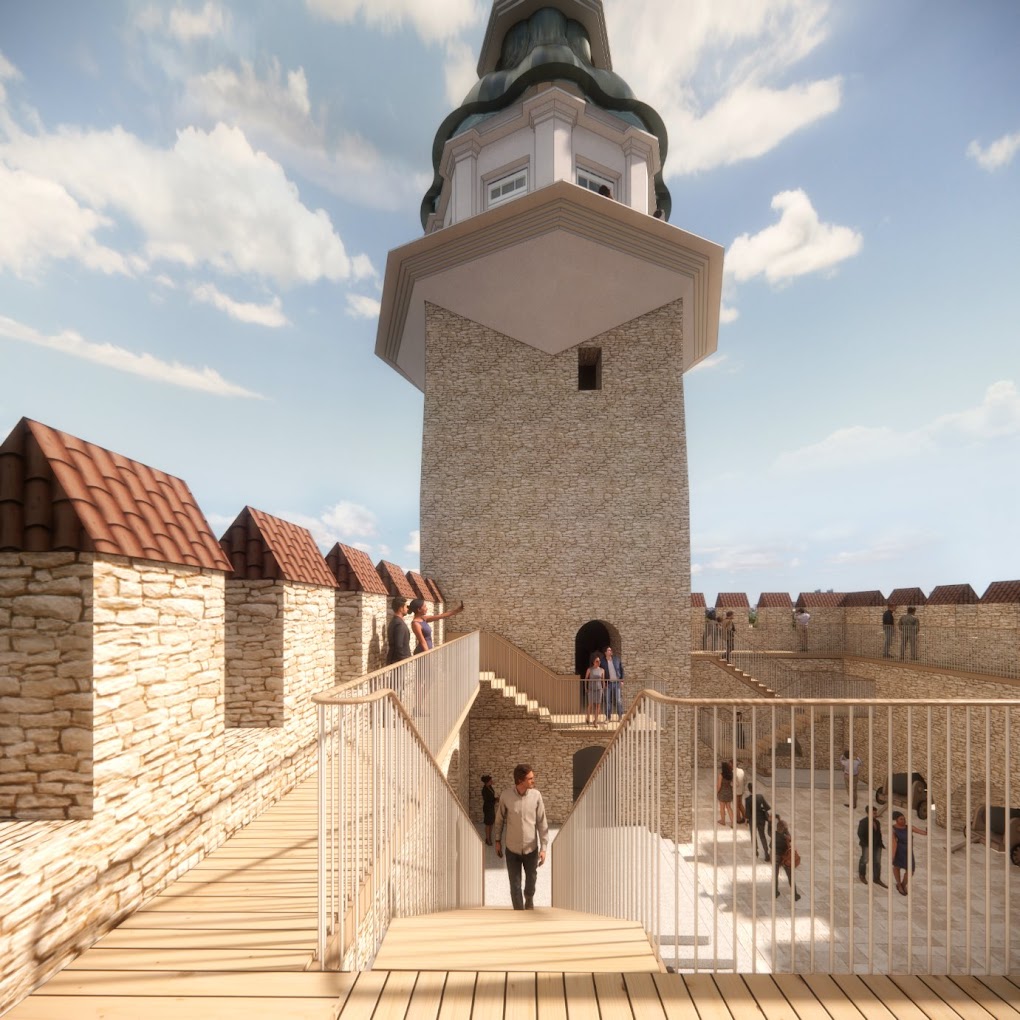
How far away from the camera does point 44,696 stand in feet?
10.9

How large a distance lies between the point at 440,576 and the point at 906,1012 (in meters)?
12.8

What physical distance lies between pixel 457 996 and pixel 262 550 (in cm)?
447

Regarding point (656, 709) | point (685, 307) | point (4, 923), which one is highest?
point (685, 307)

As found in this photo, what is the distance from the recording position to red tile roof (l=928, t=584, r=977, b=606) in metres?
17.3

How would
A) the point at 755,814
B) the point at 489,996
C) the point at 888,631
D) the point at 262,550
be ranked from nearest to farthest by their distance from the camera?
the point at 489,996 → the point at 755,814 → the point at 262,550 → the point at 888,631

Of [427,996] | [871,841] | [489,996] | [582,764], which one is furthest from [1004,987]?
[582,764]

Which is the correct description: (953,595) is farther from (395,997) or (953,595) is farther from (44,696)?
(44,696)

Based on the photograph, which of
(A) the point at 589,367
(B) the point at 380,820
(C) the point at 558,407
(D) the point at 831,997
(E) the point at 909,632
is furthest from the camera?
(E) the point at 909,632

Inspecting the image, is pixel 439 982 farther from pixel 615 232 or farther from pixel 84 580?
pixel 615 232

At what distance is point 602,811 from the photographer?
15.9 feet

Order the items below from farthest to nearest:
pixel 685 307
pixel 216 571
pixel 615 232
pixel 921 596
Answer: pixel 921 596 < pixel 685 307 < pixel 615 232 < pixel 216 571

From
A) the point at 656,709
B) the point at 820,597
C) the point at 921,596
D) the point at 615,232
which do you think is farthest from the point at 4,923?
the point at 820,597

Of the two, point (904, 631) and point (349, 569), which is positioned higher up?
point (349, 569)

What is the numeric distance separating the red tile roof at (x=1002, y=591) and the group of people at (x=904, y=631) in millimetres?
1961
